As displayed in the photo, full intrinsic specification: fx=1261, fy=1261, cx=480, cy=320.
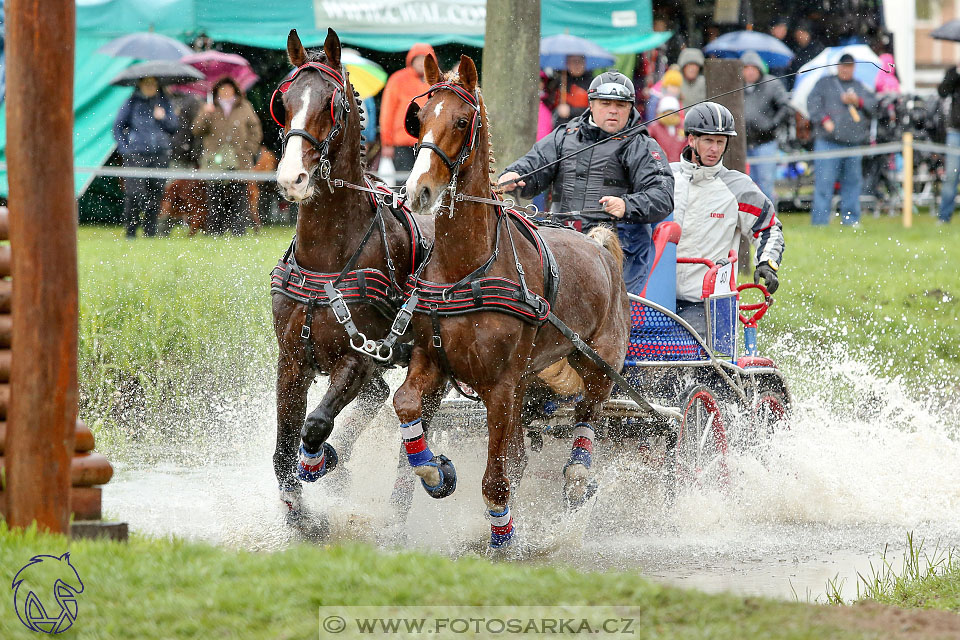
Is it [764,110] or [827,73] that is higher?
[827,73]

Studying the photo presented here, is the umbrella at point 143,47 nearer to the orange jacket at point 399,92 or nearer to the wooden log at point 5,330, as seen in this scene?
the orange jacket at point 399,92

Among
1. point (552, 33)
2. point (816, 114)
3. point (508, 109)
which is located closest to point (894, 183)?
point (816, 114)

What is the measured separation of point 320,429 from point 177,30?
34.1 ft

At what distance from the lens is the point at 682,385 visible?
7402 millimetres

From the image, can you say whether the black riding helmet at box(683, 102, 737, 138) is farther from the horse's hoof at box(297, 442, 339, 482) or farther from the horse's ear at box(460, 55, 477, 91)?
the horse's hoof at box(297, 442, 339, 482)

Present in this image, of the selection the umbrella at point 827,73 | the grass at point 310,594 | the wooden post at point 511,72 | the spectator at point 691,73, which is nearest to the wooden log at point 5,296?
the grass at point 310,594

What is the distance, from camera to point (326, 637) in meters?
3.68

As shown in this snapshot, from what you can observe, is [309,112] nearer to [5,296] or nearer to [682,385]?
[5,296]

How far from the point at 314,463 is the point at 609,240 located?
2084 millimetres

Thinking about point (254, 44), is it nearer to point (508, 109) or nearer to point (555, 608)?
point (508, 109)

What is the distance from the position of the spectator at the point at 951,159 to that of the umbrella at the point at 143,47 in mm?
10167

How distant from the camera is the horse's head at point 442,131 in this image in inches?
206

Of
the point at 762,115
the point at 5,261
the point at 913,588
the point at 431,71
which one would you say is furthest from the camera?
the point at 762,115

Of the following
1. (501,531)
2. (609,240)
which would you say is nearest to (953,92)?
(609,240)
